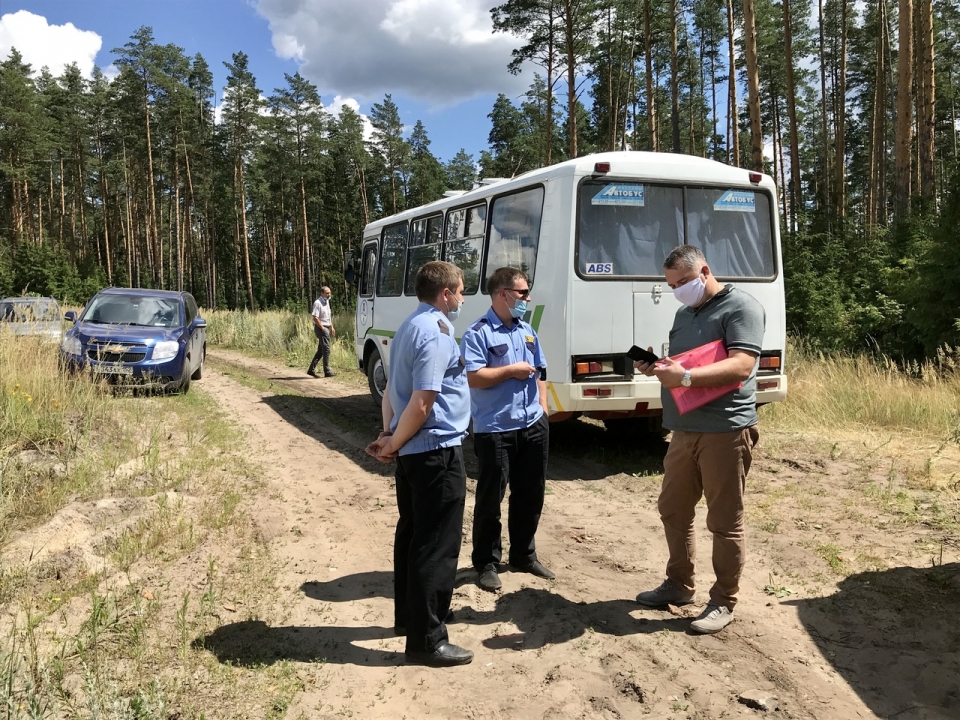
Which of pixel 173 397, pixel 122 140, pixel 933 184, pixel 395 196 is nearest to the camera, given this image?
pixel 173 397

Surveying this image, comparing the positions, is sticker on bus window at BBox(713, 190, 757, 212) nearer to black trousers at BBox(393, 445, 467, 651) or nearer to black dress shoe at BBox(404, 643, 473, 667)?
black trousers at BBox(393, 445, 467, 651)

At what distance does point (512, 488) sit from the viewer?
15.2 ft

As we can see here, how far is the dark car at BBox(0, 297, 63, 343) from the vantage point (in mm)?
9172

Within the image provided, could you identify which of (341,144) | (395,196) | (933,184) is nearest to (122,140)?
(341,144)

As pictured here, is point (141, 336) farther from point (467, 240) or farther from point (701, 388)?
point (701, 388)

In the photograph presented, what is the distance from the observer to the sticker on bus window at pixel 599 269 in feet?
22.1

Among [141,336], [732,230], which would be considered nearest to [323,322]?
[141,336]

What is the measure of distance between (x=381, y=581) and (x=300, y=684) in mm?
1296

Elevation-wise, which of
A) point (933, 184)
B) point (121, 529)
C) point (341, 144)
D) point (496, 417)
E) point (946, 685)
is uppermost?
point (341, 144)

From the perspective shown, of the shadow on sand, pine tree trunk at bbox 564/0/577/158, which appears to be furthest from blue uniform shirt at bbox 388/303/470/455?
pine tree trunk at bbox 564/0/577/158

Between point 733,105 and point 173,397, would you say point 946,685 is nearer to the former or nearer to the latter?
point 173,397

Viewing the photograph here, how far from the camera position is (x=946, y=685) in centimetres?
333

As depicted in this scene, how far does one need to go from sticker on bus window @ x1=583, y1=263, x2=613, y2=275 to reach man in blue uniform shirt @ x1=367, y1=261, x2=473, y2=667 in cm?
330

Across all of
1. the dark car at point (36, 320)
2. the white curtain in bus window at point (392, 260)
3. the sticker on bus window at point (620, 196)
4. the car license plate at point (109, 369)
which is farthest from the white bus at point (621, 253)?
the dark car at point (36, 320)
